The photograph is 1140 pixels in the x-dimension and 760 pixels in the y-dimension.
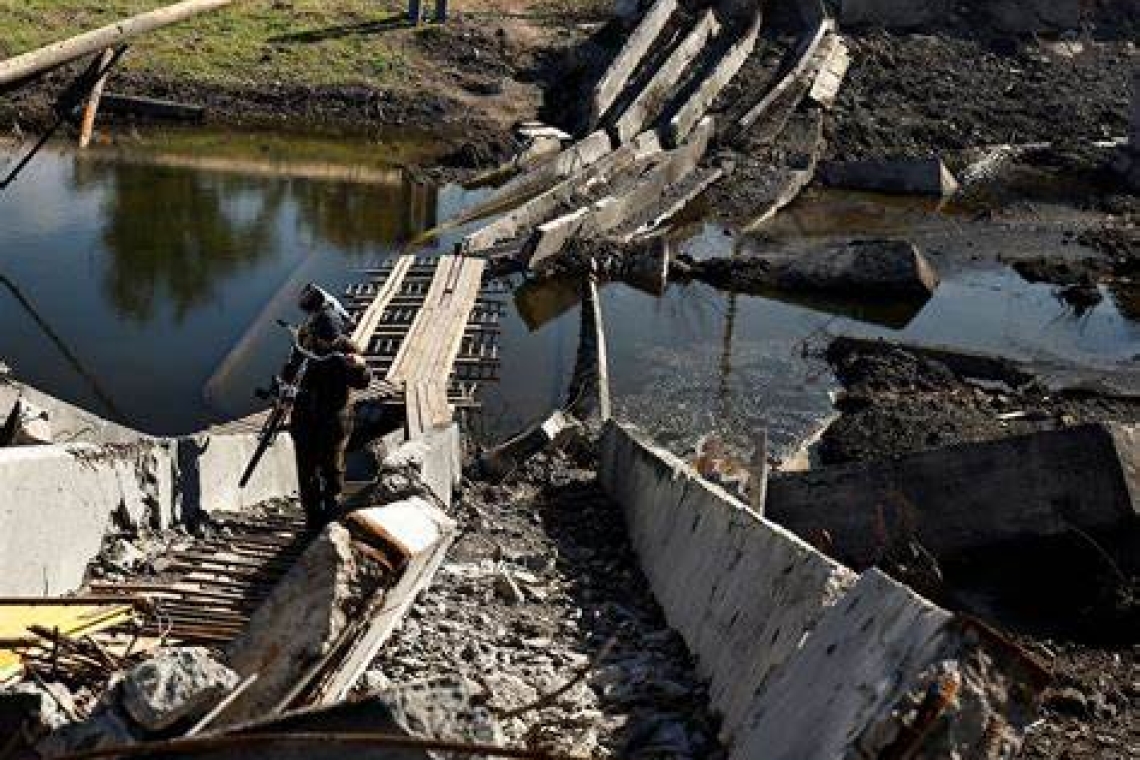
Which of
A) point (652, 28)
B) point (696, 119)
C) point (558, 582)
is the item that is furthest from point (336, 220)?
point (558, 582)

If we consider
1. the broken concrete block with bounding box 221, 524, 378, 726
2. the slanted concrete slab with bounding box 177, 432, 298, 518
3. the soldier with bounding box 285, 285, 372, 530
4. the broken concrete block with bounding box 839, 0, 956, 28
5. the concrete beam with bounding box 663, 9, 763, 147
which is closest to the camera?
the broken concrete block with bounding box 221, 524, 378, 726

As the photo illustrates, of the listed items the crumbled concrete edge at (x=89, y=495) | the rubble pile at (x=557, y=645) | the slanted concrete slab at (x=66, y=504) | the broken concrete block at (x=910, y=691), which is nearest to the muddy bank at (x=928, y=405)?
the rubble pile at (x=557, y=645)

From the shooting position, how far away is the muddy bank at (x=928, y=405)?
42.0ft

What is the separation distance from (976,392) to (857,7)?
60.8 ft

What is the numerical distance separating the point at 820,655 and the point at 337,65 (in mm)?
25165

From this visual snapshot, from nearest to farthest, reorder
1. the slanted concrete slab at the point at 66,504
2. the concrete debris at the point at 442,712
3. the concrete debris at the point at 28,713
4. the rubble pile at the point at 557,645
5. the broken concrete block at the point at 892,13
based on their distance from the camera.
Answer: the concrete debris at the point at 442,712 < the concrete debris at the point at 28,713 < the rubble pile at the point at 557,645 < the slanted concrete slab at the point at 66,504 < the broken concrete block at the point at 892,13

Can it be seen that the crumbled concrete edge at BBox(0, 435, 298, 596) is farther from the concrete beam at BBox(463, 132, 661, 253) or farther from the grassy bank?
the grassy bank

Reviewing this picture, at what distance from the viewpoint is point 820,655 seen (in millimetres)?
4531

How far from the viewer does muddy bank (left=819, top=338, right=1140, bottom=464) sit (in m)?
12.8

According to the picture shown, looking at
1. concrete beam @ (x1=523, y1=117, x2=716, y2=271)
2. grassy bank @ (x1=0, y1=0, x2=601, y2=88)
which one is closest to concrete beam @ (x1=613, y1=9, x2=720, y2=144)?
concrete beam @ (x1=523, y1=117, x2=716, y2=271)

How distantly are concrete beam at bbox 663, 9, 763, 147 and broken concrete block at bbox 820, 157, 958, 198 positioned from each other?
2.58 meters

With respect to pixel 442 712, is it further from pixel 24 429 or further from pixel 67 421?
pixel 67 421

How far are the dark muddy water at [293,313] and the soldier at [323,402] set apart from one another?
5.68m

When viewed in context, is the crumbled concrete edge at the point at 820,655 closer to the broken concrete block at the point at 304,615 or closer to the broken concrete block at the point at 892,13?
the broken concrete block at the point at 304,615
